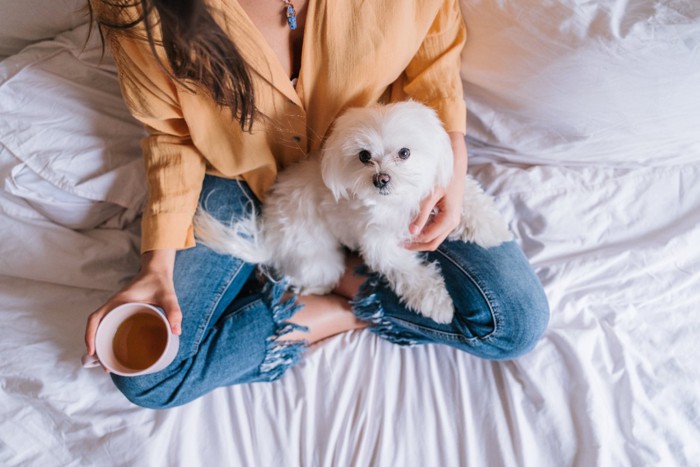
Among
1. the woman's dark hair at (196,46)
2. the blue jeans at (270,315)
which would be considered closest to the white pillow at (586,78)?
the blue jeans at (270,315)

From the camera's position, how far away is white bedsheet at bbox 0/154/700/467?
938 mm

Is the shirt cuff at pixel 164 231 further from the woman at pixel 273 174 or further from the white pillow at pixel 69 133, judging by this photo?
the white pillow at pixel 69 133

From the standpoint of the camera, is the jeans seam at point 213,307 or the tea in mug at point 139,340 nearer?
the tea in mug at point 139,340

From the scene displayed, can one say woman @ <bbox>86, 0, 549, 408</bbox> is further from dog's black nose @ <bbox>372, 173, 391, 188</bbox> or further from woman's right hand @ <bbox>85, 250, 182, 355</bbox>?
dog's black nose @ <bbox>372, 173, 391, 188</bbox>

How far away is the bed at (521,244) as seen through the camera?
0.93 metres

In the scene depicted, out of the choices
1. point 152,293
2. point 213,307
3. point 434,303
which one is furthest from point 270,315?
point 434,303

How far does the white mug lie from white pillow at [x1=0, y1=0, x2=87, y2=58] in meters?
0.69

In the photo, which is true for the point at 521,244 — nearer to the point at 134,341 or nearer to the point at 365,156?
the point at 365,156

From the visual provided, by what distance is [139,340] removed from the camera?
0.89m

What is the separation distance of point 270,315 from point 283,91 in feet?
1.57

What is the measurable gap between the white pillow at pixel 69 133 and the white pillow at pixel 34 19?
26 millimetres

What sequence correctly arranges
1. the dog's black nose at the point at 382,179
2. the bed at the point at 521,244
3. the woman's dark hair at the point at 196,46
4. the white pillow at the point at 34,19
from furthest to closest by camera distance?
the white pillow at the point at 34,19, the bed at the point at 521,244, the dog's black nose at the point at 382,179, the woman's dark hair at the point at 196,46

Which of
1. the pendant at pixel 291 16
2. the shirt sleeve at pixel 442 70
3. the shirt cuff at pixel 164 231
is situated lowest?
the shirt cuff at pixel 164 231

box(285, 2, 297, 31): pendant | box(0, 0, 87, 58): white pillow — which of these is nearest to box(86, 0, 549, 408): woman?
box(285, 2, 297, 31): pendant
